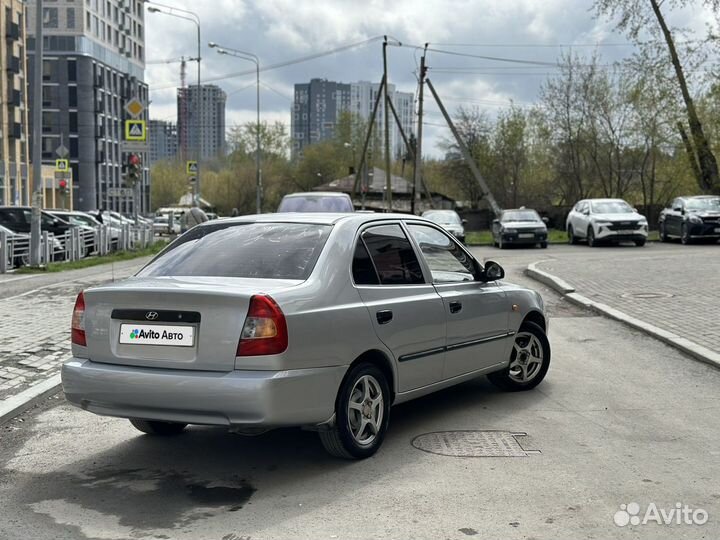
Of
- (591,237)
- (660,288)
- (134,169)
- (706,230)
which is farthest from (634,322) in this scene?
(134,169)

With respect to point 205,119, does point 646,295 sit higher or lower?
lower

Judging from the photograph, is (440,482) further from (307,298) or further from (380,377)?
(307,298)

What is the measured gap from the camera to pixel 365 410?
5934 mm

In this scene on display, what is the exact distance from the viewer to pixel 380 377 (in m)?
6.03

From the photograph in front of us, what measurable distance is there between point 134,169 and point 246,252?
26.3 meters

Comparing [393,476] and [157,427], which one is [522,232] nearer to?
[157,427]

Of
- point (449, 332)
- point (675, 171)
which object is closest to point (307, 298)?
point (449, 332)

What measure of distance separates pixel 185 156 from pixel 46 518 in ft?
460

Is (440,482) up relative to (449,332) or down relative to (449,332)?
down

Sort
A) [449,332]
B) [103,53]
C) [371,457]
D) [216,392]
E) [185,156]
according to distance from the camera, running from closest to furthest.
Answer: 1. [216,392]
2. [371,457]
3. [449,332]
4. [103,53]
5. [185,156]

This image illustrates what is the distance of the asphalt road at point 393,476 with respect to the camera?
4629 mm

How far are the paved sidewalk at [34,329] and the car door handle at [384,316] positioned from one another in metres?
3.42

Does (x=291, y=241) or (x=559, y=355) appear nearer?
(x=291, y=241)

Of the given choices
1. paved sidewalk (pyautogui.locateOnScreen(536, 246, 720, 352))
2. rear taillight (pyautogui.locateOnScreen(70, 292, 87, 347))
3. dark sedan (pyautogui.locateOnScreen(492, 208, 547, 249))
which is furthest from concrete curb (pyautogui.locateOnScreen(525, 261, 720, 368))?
dark sedan (pyautogui.locateOnScreen(492, 208, 547, 249))
